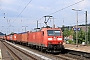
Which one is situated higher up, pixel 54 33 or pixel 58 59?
pixel 54 33

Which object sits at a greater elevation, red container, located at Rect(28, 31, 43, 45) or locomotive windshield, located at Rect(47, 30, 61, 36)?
locomotive windshield, located at Rect(47, 30, 61, 36)

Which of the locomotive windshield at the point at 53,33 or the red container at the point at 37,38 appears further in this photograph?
the red container at the point at 37,38

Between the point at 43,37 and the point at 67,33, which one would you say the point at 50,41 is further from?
the point at 67,33

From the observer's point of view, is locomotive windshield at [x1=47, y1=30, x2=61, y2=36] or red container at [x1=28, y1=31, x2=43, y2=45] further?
red container at [x1=28, y1=31, x2=43, y2=45]

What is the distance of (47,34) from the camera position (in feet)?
85.8

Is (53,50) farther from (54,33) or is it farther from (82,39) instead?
(82,39)

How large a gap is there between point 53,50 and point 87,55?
6122 mm

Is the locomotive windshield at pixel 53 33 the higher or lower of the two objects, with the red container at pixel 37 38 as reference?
higher

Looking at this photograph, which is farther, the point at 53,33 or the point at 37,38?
the point at 37,38

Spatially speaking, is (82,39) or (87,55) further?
(82,39)

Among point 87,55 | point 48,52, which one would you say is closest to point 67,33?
point 48,52

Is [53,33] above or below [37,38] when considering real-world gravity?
above

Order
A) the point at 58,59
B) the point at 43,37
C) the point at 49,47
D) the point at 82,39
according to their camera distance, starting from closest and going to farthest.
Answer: the point at 58,59, the point at 49,47, the point at 43,37, the point at 82,39

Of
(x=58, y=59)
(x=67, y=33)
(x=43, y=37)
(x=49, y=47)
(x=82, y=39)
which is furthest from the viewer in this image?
(x=67, y=33)
